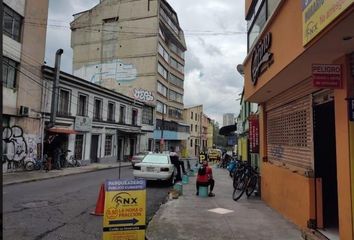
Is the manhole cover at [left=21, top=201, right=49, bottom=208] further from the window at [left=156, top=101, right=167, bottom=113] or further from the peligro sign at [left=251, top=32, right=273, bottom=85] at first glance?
the window at [left=156, top=101, right=167, bottom=113]

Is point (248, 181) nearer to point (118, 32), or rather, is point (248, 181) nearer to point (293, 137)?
point (293, 137)

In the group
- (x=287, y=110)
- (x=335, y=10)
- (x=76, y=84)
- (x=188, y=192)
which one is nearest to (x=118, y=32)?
(x=76, y=84)

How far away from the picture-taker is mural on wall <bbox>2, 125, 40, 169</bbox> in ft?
67.6

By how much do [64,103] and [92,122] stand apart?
454cm

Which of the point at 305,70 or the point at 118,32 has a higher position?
the point at 118,32

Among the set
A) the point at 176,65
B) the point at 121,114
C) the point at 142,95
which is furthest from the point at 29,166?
the point at 176,65

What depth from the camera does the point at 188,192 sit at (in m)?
13.8

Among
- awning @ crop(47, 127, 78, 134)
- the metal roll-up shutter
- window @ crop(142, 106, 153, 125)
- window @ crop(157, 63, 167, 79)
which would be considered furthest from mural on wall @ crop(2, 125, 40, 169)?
window @ crop(157, 63, 167, 79)

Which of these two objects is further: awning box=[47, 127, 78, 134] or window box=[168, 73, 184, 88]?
window box=[168, 73, 184, 88]

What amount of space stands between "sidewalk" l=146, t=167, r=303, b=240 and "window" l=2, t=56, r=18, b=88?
1416 centimetres

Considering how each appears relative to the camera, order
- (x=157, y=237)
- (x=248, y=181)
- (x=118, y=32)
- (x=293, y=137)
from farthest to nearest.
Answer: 1. (x=118, y=32)
2. (x=248, y=181)
3. (x=293, y=137)
4. (x=157, y=237)

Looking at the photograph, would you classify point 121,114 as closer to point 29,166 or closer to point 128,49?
point 29,166

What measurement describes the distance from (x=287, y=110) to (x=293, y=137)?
2.73 feet

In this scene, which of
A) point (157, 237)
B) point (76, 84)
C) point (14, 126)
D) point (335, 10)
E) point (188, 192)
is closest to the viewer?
point (335, 10)
